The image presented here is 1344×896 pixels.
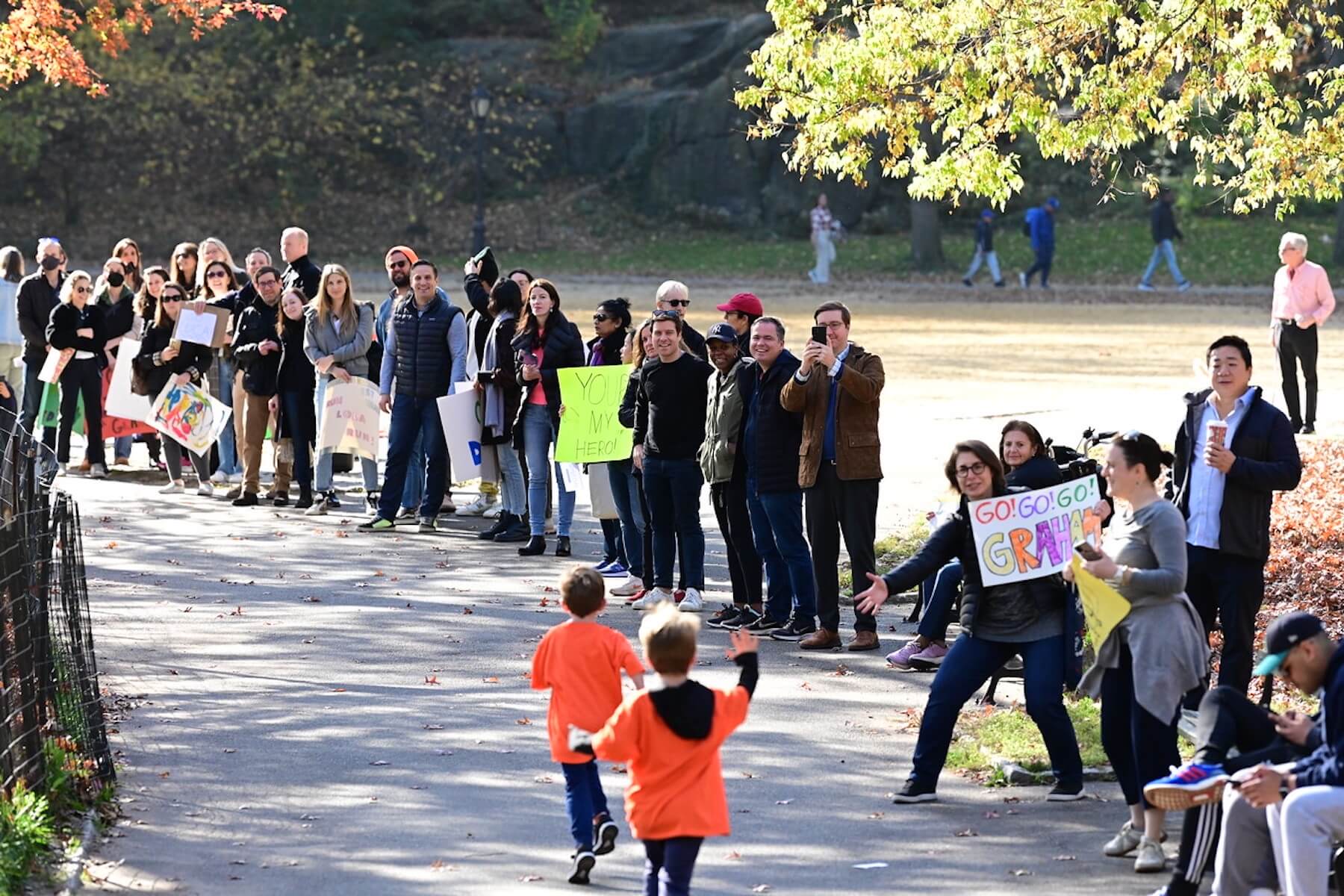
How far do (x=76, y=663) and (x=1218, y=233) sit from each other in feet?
140

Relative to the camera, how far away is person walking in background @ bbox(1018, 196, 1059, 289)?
40344mm

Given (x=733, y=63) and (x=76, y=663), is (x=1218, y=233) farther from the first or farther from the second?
(x=76, y=663)

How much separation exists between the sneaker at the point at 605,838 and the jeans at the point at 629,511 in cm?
569

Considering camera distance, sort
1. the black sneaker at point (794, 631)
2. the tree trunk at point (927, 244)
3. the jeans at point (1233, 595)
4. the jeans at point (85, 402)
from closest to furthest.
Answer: the jeans at point (1233, 595) < the black sneaker at point (794, 631) < the jeans at point (85, 402) < the tree trunk at point (927, 244)

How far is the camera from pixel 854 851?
7535mm

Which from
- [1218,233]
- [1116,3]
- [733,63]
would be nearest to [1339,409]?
[1116,3]

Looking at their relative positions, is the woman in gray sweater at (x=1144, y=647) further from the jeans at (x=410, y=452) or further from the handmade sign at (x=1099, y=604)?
the jeans at (x=410, y=452)

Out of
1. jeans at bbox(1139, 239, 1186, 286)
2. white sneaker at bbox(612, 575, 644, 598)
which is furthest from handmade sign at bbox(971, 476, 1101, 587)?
jeans at bbox(1139, 239, 1186, 286)

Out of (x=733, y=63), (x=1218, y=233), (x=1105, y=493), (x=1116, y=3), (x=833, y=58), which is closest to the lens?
(x=1105, y=493)

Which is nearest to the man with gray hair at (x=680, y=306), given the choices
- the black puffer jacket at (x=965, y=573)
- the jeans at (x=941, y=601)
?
the jeans at (x=941, y=601)

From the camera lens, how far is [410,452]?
15516mm

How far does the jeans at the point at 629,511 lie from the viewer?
1308cm

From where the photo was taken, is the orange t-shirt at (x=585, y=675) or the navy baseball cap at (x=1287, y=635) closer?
the navy baseball cap at (x=1287, y=635)

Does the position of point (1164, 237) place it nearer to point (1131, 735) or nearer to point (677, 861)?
point (1131, 735)
